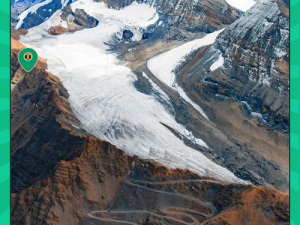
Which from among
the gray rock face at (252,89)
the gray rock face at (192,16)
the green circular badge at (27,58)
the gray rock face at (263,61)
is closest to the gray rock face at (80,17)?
the gray rock face at (192,16)

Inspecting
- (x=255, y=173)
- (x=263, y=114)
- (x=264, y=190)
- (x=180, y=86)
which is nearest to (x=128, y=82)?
(x=180, y=86)

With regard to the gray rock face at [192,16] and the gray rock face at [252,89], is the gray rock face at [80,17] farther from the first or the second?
the gray rock face at [252,89]

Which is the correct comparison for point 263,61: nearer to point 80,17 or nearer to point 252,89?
point 252,89

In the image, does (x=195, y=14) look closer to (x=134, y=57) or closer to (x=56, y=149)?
(x=134, y=57)

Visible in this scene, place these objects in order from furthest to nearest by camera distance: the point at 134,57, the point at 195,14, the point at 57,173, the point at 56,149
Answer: the point at 195,14, the point at 134,57, the point at 56,149, the point at 57,173

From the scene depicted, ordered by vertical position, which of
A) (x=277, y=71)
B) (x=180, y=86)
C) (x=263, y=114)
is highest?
(x=277, y=71)

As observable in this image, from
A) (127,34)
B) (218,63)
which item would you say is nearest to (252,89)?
(218,63)
